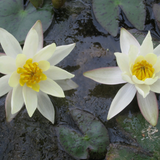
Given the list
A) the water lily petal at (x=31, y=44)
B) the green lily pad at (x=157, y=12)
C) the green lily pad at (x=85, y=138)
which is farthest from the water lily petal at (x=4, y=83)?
the green lily pad at (x=157, y=12)

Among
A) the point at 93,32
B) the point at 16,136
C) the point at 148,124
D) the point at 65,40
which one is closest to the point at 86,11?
the point at 93,32

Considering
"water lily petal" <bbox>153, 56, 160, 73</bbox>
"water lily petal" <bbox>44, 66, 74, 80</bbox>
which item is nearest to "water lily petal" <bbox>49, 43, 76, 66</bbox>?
"water lily petal" <bbox>44, 66, 74, 80</bbox>

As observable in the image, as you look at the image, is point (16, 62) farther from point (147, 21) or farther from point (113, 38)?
point (147, 21)

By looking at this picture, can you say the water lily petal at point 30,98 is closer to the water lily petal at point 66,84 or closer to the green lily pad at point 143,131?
the water lily petal at point 66,84

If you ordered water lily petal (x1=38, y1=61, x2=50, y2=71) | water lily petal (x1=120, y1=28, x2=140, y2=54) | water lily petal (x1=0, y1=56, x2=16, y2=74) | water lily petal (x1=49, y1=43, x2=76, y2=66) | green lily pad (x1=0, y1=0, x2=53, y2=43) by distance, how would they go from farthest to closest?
green lily pad (x1=0, y1=0, x2=53, y2=43) < water lily petal (x1=120, y1=28, x2=140, y2=54) < water lily petal (x1=49, y1=43, x2=76, y2=66) < water lily petal (x1=38, y1=61, x2=50, y2=71) < water lily petal (x1=0, y1=56, x2=16, y2=74)

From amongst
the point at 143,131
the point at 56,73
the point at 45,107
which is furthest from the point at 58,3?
the point at 143,131

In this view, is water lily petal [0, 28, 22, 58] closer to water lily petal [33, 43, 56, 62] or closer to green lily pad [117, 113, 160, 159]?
water lily petal [33, 43, 56, 62]
